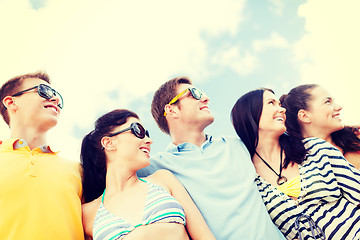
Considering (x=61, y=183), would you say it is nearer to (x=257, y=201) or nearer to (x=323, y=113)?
(x=257, y=201)

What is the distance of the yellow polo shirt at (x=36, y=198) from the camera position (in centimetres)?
265

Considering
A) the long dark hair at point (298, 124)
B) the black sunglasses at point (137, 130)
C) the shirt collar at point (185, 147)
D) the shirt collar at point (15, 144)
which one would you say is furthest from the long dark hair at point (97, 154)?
the long dark hair at point (298, 124)

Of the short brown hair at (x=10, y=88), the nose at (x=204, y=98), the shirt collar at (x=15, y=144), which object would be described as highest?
the short brown hair at (x=10, y=88)

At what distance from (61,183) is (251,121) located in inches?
96.6

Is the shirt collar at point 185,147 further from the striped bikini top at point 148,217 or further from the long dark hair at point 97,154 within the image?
the striped bikini top at point 148,217

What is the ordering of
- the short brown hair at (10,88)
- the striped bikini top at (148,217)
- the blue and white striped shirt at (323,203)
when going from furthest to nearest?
the short brown hair at (10,88) < the blue and white striped shirt at (323,203) < the striped bikini top at (148,217)

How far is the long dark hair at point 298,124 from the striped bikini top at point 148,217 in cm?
233

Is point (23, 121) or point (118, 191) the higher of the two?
point (23, 121)

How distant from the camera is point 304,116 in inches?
174

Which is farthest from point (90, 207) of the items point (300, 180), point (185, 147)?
point (300, 180)

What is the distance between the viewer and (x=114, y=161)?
3406 mm

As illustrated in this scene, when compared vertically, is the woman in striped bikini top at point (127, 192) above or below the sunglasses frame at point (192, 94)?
below

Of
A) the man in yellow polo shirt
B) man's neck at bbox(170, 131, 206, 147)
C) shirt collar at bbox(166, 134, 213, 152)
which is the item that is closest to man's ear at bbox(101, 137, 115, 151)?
the man in yellow polo shirt

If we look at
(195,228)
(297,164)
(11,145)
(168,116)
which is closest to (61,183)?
(11,145)
